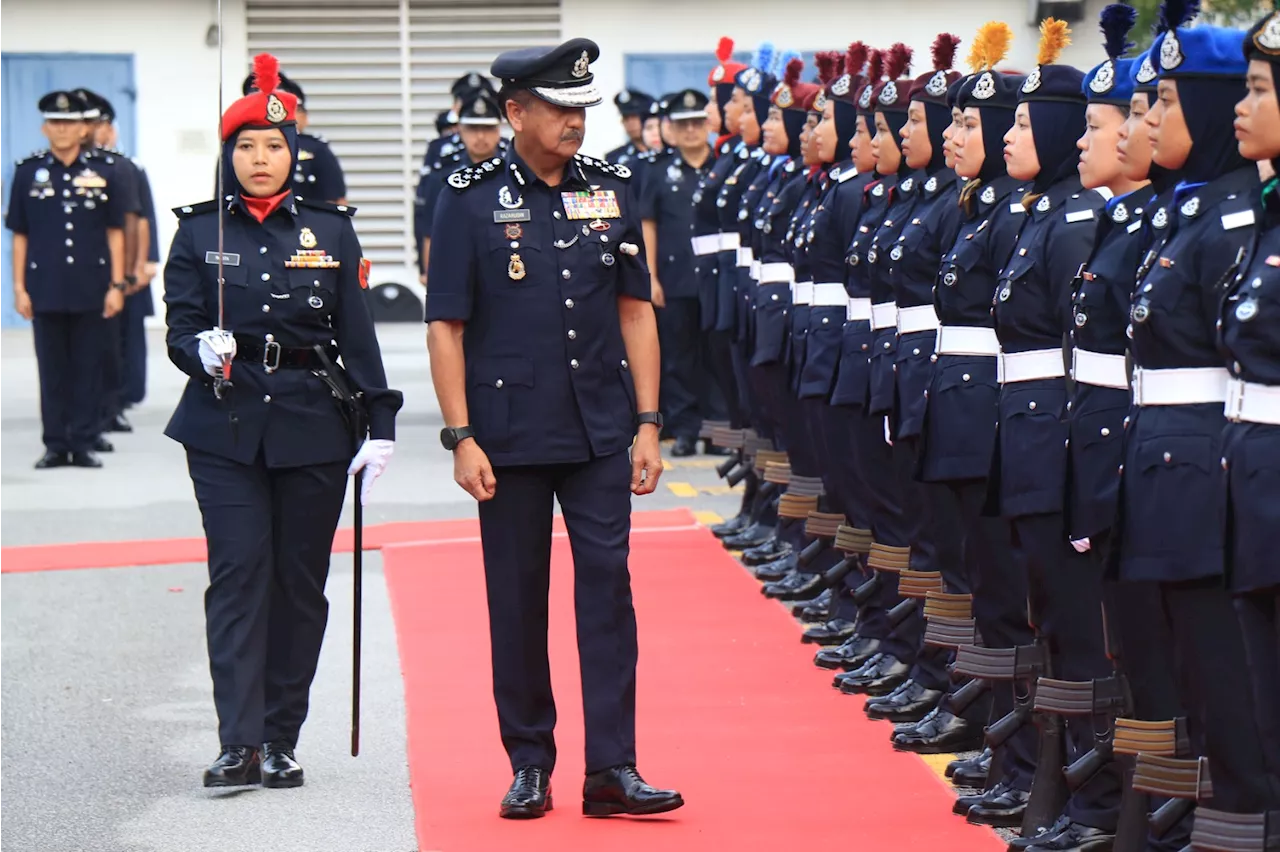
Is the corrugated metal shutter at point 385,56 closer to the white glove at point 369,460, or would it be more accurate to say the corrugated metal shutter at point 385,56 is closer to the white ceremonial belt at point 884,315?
the white ceremonial belt at point 884,315

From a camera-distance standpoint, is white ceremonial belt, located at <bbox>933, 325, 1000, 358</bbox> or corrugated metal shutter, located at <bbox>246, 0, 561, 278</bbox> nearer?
white ceremonial belt, located at <bbox>933, 325, 1000, 358</bbox>

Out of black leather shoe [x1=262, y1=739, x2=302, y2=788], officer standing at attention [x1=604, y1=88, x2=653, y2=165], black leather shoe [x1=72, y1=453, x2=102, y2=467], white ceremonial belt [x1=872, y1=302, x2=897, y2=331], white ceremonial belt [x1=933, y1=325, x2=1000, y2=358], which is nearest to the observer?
white ceremonial belt [x1=933, y1=325, x2=1000, y2=358]

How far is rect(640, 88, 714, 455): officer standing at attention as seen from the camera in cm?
1394

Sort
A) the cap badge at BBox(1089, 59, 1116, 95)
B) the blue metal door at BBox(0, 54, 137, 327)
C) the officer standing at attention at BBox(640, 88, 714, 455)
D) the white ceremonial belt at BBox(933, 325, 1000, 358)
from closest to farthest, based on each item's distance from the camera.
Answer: the cap badge at BBox(1089, 59, 1116, 95) < the white ceremonial belt at BBox(933, 325, 1000, 358) < the officer standing at attention at BBox(640, 88, 714, 455) < the blue metal door at BBox(0, 54, 137, 327)

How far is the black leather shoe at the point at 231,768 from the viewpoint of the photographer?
651 cm

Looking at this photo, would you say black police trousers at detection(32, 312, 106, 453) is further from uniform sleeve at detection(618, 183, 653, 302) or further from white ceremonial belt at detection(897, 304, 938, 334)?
uniform sleeve at detection(618, 183, 653, 302)

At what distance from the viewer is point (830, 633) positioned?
27.6 ft

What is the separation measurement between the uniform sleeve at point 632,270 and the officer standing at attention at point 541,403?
46 mm

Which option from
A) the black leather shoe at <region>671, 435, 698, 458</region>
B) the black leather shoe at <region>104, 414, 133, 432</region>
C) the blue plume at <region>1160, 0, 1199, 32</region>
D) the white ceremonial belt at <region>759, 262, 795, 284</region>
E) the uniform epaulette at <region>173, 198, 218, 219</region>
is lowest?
the black leather shoe at <region>104, 414, 133, 432</region>

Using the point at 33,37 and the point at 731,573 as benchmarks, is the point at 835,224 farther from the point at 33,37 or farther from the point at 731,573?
the point at 33,37

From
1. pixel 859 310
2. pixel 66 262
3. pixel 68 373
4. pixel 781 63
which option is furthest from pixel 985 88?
pixel 68 373

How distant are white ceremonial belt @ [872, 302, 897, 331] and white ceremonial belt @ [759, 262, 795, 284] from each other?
212 centimetres

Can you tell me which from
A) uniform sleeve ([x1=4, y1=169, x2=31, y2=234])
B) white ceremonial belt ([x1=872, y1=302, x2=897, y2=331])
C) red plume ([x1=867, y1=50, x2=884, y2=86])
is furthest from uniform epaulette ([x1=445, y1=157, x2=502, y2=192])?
uniform sleeve ([x1=4, y1=169, x2=31, y2=234])

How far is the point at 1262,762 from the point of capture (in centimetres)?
478
